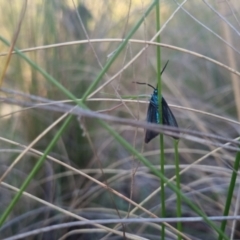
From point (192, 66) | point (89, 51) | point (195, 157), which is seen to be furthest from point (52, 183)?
point (192, 66)

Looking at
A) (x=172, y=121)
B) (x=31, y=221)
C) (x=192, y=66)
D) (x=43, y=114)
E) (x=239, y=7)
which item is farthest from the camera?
(x=192, y=66)

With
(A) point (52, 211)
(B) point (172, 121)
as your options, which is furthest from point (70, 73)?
(B) point (172, 121)

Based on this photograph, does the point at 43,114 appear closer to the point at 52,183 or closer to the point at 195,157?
the point at 52,183

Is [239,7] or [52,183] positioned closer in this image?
[52,183]

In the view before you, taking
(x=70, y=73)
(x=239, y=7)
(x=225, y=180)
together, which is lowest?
(x=225, y=180)

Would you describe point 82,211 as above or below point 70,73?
below

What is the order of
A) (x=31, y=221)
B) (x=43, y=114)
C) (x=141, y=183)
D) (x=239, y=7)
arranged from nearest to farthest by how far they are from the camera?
1. (x=31, y=221)
2. (x=141, y=183)
3. (x=43, y=114)
4. (x=239, y=7)
